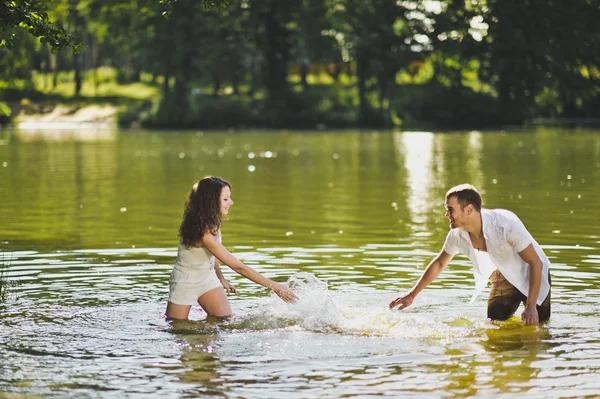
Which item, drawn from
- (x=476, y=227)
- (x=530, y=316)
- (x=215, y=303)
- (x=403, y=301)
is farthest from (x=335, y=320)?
(x=530, y=316)

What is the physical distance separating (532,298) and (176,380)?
3026 millimetres

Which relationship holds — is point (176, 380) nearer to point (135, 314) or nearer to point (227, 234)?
point (135, 314)

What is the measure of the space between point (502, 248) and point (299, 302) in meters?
1.87

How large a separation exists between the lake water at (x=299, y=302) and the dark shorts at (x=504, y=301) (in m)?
0.12

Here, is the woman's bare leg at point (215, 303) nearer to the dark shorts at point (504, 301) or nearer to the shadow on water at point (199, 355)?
the shadow on water at point (199, 355)

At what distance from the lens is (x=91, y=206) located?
2180 centimetres

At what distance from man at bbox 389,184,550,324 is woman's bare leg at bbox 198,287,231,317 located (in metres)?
→ 1.57

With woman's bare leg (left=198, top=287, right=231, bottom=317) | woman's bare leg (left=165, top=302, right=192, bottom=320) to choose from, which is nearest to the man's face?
woman's bare leg (left=198, top=287, right=231, bottom=317)

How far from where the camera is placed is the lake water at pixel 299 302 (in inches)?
326

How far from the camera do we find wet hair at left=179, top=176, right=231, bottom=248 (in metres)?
9.82

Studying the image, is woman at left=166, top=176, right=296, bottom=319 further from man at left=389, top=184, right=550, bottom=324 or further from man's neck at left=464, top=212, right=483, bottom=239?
man's neck at left=464, top=212, right=483, bottom=239

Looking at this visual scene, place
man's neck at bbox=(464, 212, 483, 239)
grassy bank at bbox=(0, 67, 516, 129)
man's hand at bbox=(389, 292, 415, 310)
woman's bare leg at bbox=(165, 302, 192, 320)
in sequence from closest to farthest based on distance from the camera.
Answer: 1. man's neck at bbox=(464, 212, 483, 239)
2. man's hand at bbox=(389, 292, 415, 310)
3. woman's bare leg at bbox=(165, 302, 192, 320)
4. grassy bank at bbox=(0, 67, 516, 129)

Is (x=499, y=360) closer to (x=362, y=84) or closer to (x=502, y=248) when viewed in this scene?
(x=502, y=248)

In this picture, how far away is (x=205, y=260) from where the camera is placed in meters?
10.1
